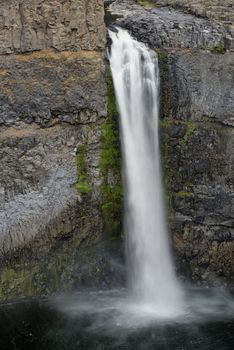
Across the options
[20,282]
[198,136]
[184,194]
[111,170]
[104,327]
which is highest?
[198,136]

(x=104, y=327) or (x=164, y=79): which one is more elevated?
(x=164, y=79)

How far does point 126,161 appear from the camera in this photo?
1125cm

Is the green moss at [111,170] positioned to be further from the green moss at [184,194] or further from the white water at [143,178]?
the green moss at [184,194]

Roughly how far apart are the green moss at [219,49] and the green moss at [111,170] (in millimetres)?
2138

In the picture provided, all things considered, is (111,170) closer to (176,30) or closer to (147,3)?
(176,30)

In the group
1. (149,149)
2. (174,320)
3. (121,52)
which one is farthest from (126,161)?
(174,320)

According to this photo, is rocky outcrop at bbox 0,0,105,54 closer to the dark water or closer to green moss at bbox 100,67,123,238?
green moss at bbox 100,67,123,238

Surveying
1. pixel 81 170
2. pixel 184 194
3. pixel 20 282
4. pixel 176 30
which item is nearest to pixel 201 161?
pixel 184 194

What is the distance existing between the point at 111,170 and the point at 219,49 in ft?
10.4

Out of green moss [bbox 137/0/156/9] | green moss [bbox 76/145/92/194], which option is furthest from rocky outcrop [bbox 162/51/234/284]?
green moss [bbox 137/0/156/9]

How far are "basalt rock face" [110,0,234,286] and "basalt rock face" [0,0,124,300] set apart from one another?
1370mm

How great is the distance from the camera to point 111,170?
1125cm

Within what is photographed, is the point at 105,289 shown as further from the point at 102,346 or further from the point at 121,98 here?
the point at 121,98

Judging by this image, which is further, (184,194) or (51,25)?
(184,194)
